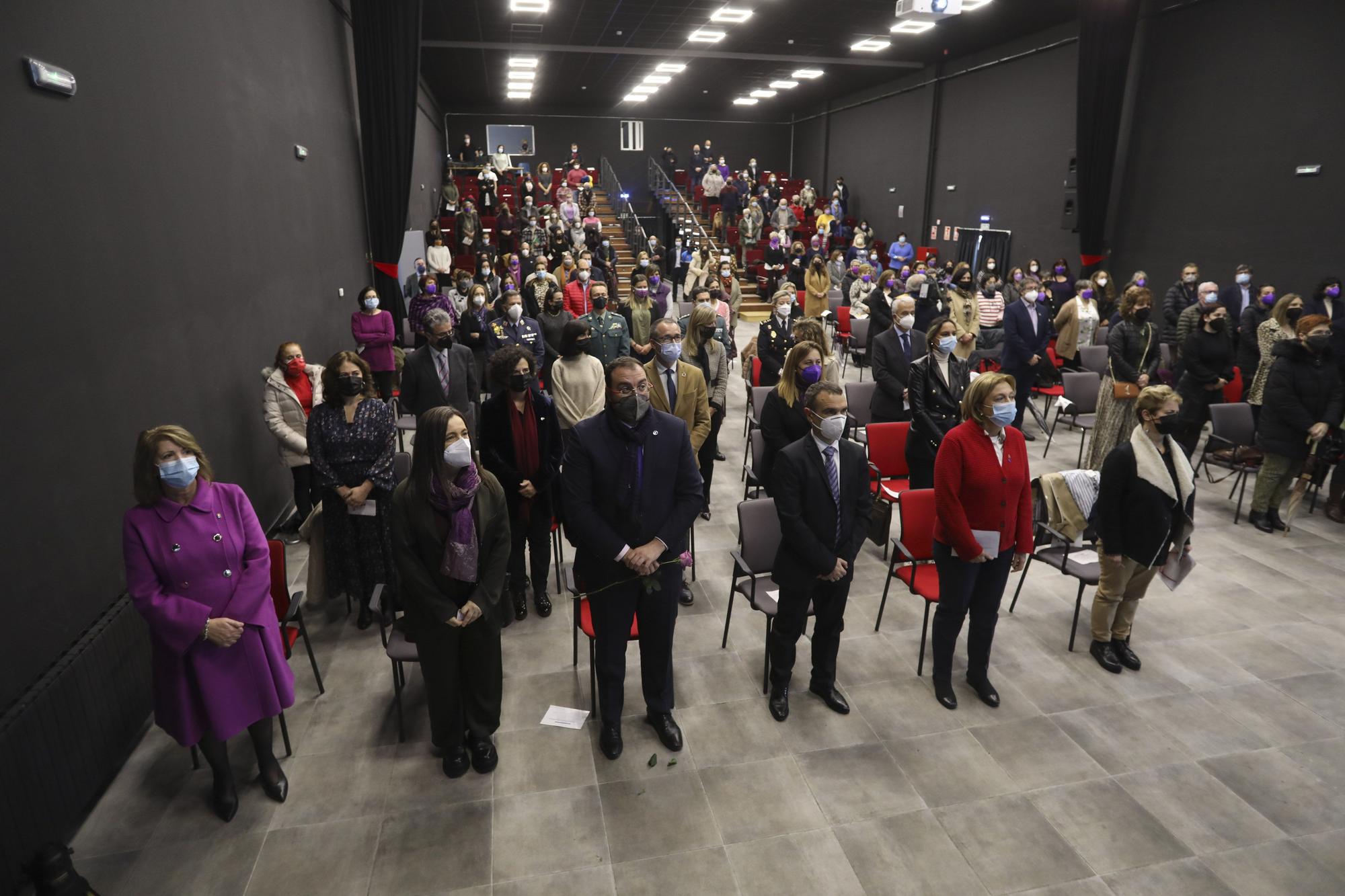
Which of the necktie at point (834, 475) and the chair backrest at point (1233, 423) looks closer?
the necktie at point (834, 475)

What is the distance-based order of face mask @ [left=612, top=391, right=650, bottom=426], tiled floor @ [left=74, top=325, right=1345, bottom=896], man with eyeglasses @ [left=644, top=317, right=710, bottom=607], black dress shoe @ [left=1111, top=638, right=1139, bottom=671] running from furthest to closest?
man with eyeglasses @ [left=644, top=317, right=710, bottom=607], black dress shoe @ [left=1111, top=638, right=1139, bottom=671], face mask @ [left=612, top=391, right=650, bottom=426], tiled floor @ [left=74, top=325, right=1345, bottom=896]

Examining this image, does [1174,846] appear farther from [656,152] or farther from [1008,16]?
[656,152]

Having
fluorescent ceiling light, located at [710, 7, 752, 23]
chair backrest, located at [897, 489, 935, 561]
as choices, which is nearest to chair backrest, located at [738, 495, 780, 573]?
chair backrest, located at [897, 489, 935, 561]

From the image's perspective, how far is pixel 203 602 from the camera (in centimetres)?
279

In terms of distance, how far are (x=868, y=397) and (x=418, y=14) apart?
21.6ft

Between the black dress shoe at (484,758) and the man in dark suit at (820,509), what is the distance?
1440mm

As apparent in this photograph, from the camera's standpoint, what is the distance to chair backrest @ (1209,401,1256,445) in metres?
6.14

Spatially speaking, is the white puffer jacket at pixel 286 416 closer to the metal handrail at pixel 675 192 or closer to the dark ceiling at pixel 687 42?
the dark ceiling at pixel 687 42

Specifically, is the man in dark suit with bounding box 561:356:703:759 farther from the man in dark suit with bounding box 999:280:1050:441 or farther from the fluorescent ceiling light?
the fluorescent ceiling light

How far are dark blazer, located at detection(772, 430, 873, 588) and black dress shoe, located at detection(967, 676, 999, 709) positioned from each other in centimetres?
106

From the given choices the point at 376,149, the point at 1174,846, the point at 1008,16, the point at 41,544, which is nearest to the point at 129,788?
the point at 41,544

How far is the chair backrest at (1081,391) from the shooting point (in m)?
7.21

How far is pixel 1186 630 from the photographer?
4527 millimetres

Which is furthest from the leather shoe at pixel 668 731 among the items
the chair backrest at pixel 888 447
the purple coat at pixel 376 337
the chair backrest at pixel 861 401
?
the purple coat at pixel 376 337
